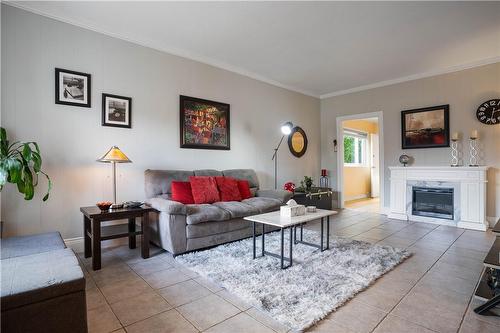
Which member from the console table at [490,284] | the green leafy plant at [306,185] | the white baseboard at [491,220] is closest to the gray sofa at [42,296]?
the console table at [490,284]

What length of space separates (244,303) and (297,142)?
427cm

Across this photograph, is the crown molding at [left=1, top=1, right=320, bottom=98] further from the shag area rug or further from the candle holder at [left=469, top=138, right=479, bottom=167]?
the candle holder at [left=469, top=138, right=479, bottom=167]

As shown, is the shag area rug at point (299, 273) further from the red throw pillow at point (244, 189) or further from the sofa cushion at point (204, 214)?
the red throw pillow at point (244, 189)

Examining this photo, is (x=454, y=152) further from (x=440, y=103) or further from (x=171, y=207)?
(x=171, y=207)

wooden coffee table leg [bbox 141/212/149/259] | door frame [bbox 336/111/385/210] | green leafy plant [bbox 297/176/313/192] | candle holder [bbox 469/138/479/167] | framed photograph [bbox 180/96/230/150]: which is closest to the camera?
wooden coffee table leg [bbox 141/212/149/259]

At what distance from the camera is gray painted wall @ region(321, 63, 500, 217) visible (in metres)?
4.13

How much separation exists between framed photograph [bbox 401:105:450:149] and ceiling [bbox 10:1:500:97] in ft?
2.34

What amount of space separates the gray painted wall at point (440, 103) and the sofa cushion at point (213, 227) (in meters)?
3.53

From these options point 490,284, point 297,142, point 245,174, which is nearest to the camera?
point 490,284

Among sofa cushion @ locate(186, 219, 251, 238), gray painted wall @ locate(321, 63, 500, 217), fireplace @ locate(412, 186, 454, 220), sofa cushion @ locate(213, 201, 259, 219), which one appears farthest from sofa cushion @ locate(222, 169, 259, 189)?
fireplace @ locate(412, 186, 454, 220)

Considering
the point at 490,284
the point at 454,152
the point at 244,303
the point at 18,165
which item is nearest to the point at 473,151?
the point at 454,152

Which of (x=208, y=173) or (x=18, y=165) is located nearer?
(x=18, y=165)

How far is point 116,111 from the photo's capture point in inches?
127

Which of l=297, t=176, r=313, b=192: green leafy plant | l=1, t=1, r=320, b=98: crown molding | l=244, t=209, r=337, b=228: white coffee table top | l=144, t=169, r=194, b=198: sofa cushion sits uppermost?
l=1, t=1, r=320, b=98: crown molding
